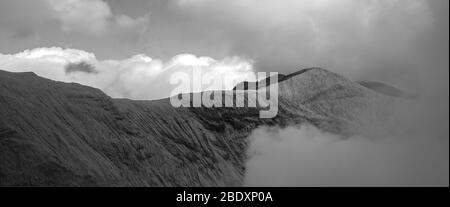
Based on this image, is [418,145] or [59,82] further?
[418,145]

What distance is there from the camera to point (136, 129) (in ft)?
341

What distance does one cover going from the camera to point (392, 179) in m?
117

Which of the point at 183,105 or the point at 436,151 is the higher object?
the point at 183,105

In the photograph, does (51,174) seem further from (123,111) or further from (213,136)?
(213,136)

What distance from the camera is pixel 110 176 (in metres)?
84.9

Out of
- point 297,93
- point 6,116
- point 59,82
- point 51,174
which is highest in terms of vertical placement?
point 297,93

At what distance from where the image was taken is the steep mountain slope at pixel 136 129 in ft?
251

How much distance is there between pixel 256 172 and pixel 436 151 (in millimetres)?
33693

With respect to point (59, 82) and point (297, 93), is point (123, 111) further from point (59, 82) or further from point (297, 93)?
point (297, 93)

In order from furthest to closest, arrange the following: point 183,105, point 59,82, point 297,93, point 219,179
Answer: point 297,93
point 183,105
point 219,179
point 59,82

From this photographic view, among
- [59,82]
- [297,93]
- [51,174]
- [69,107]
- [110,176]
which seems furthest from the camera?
[297,93]

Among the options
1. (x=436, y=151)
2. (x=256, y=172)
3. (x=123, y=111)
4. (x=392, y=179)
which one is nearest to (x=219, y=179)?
(x=256, y=172)

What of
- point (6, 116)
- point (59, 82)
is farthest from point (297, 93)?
point (6, 116)

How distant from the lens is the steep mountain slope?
76.6 metres
